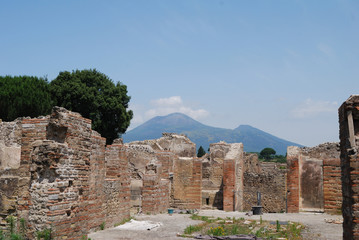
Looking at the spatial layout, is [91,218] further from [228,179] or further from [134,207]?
[228,179]

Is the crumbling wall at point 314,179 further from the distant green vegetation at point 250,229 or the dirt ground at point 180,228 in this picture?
the distant green vegetation at point 250,229

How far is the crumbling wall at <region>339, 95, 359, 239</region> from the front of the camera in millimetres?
7227

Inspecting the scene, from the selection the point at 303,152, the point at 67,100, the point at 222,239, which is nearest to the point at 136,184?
the point at 222,239

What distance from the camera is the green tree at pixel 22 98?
93.6ft

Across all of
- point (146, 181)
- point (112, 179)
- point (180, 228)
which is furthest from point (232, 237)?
point (146, 181)

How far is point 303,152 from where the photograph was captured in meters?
18.5

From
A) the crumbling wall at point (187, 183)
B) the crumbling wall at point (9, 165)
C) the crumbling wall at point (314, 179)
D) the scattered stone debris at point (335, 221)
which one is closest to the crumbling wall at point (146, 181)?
the crumbling wall at point (187, 183)

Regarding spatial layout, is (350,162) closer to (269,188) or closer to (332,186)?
(332,186)

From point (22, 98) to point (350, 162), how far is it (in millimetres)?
26400

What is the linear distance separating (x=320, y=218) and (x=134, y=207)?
7.56 meters

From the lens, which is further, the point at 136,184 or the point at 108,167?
the point at 136,184

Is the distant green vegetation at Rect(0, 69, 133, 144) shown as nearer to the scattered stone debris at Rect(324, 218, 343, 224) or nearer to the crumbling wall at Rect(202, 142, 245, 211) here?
the crumbling wall at Rect(202, 142, 245, 211)

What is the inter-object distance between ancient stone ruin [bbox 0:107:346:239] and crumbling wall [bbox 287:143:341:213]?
42 mm

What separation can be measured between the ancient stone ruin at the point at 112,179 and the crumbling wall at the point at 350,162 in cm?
595
